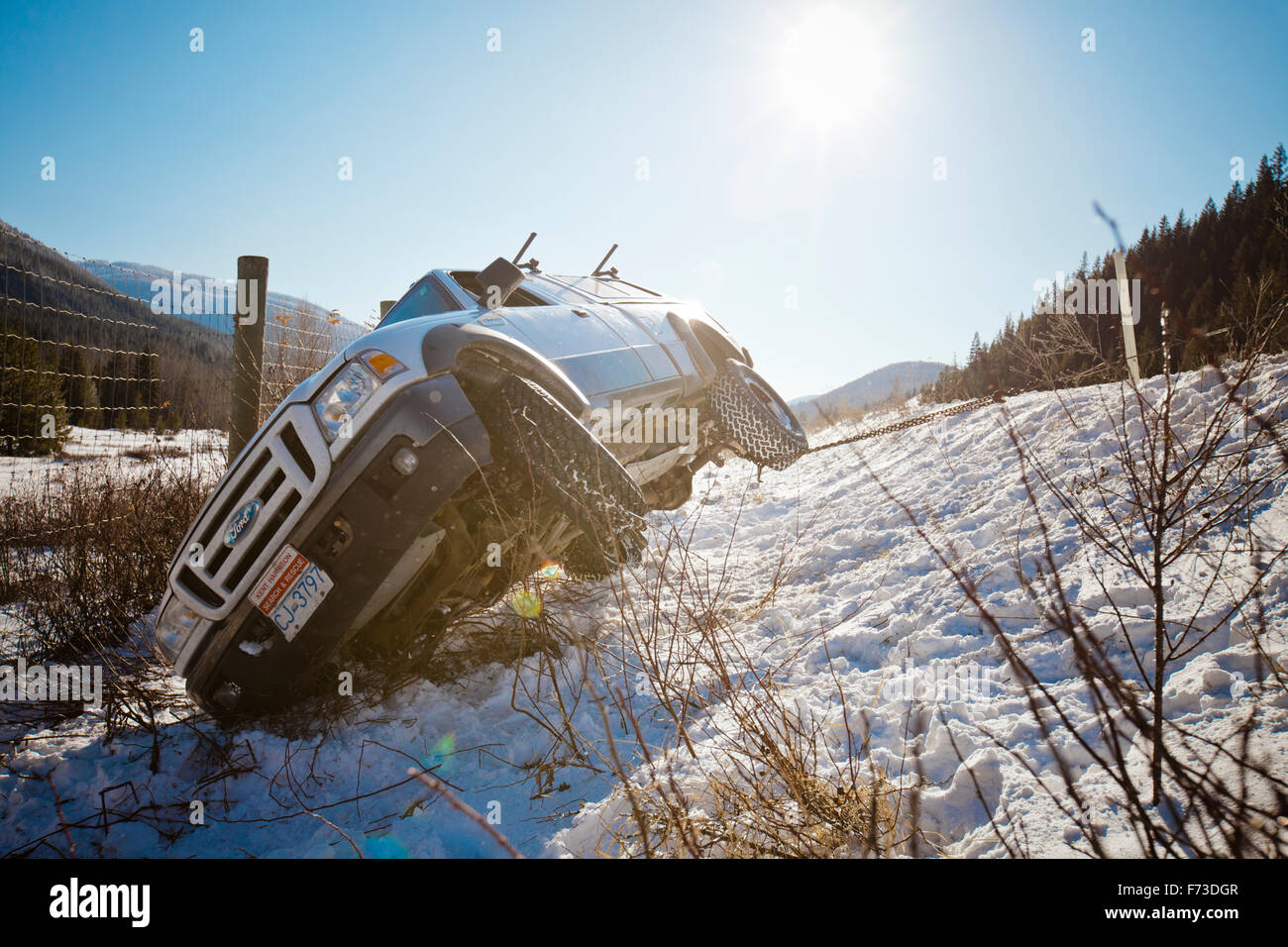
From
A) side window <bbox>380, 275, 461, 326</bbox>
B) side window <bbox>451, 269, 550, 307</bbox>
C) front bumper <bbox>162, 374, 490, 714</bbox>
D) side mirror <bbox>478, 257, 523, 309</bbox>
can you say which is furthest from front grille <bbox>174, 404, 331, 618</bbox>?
side window <bbox>451, 269, 550, 307</bbox>

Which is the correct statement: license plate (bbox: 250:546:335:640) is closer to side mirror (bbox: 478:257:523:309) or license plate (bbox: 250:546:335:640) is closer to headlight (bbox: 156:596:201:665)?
headlight (bbox: 156:596:201:665)

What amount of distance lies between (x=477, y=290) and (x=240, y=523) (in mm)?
2141

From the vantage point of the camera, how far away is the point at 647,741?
7.76 ft

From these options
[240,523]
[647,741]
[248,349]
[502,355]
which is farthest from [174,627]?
[248,349]

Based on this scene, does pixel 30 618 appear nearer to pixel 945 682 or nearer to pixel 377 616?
pixel 377 616

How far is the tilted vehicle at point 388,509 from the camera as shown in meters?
2.20

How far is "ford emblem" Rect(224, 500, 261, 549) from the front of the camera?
235 cm

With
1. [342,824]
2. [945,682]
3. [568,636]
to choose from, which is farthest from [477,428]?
[945,682]

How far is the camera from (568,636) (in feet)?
9.82

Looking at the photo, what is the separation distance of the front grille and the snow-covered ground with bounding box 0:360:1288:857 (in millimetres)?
675

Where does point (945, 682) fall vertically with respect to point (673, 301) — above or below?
below

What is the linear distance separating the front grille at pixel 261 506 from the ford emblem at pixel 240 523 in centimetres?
2

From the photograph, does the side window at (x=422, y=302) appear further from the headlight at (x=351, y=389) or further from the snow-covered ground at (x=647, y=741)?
the snow-covered ground at (x=647, y=741)
